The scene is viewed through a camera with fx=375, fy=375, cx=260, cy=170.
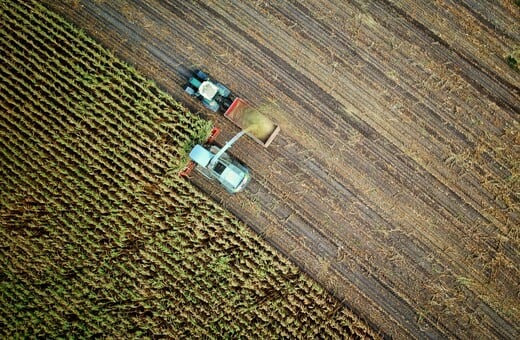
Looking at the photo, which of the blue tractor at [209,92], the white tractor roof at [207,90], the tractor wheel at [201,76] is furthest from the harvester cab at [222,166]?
the tractor wheel at [201,76]

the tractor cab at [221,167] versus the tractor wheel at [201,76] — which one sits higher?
the tractor wheel at [201,76]

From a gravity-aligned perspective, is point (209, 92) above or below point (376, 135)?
below

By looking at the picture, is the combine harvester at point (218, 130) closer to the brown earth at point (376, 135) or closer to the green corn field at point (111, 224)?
the brown earth at point (376, 135)

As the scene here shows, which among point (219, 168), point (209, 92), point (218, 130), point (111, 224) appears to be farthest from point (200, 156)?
point (111, 224)

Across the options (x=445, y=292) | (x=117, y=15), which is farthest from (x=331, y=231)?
(x=117, y=15)

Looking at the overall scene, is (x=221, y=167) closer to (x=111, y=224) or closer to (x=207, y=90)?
(x=207, y=90)

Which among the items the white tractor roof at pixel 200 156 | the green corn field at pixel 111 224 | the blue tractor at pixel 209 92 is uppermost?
the blue tractor at pixel 209 92
